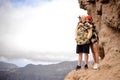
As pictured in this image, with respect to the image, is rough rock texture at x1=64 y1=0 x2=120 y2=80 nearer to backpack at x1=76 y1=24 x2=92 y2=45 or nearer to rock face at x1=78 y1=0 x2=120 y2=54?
rock face at x1=78 y1=0 x2=120 y2=54

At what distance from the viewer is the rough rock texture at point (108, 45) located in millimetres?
11942

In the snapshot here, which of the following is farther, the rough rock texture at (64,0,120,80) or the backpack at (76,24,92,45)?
the backpack at (76,24,92,45)

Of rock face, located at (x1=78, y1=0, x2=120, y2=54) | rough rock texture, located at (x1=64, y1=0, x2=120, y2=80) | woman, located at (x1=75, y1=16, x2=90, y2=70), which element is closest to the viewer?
rough rock texture, located at (x1=64, y1=0, x2=120, y2=80)

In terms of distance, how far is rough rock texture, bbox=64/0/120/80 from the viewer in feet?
39.2

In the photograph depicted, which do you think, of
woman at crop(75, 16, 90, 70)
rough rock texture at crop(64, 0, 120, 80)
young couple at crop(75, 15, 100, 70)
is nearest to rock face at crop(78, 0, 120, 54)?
rough rock texture at crop(64, 0, 120, 80)

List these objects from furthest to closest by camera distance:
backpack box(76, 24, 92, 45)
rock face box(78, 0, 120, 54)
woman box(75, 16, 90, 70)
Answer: rock face box(78, 0, 120, 54), woman box(75, 16, 90, 70), backpack box(76, 24, 92, 45)

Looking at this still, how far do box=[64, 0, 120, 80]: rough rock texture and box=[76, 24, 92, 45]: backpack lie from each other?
151 centimetres

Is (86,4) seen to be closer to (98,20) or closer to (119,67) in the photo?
(98,20)

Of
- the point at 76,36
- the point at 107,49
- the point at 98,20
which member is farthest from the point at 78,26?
the point at 98,20

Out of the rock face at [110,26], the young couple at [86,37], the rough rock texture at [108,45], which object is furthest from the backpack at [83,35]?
the rock face at [110,26]

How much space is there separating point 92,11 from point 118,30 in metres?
4.50

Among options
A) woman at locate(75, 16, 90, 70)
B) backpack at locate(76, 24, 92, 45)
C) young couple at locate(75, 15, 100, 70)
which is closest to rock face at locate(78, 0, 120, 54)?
young couple at locate(75, 15, 100, 70)

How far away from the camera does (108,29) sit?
597 inches

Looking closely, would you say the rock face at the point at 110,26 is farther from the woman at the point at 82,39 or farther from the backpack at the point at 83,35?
the backpack at the point at 83,35
